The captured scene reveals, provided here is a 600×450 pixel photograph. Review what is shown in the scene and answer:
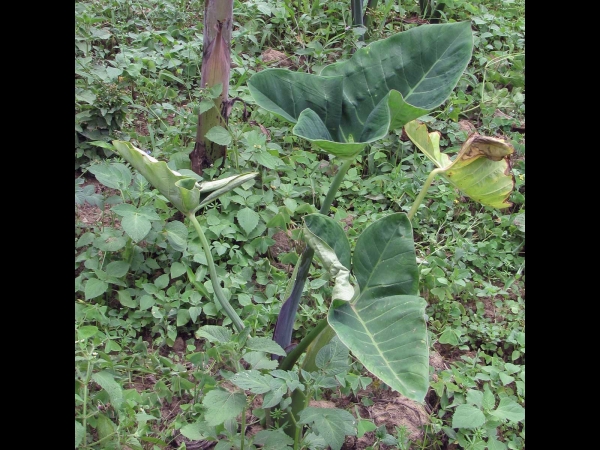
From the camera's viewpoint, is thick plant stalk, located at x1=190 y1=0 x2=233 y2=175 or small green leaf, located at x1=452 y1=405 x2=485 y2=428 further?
thick plant stalk, located at x1=190 y1=0 x2=233 y2=175

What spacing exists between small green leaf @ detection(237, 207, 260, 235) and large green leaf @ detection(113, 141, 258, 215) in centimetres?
58

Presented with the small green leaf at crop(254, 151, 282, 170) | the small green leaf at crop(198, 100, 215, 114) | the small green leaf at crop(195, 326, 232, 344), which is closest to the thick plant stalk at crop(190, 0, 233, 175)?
the small green leaf at crop(198, 100, 215, 114)

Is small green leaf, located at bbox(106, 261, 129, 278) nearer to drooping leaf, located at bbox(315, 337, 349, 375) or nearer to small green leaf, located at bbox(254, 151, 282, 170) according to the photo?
small green leaf, located at bbox(254, 151, 282, 170)

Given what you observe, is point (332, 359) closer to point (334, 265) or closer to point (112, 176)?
point (334, 265)

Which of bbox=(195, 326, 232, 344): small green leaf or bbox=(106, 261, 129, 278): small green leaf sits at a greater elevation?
bbox=(195, 326, 232, 344): small green leaf

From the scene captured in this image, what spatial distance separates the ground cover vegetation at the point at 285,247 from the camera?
5.11 ft

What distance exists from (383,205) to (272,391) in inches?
62.2

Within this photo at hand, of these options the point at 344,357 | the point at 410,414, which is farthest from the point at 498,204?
the point at 410,414

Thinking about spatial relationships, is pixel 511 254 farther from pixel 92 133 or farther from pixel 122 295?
pixel 92 133

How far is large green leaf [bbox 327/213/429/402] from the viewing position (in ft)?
4.12

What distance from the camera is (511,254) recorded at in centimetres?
274

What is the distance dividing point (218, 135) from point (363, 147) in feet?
4.19

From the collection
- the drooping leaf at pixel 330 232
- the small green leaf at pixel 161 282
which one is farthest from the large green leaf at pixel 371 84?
the small green leaf at pixel 161 282

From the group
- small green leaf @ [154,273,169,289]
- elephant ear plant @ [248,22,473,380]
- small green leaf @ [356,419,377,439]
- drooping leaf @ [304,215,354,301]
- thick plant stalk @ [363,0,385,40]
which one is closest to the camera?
drooping leaf @ [304,215,354,301]
